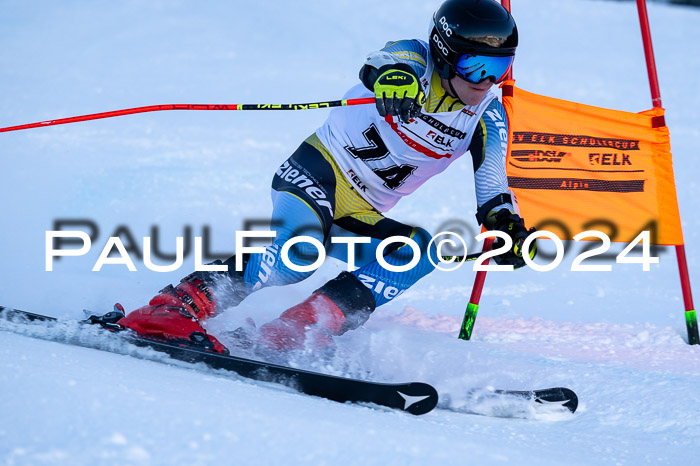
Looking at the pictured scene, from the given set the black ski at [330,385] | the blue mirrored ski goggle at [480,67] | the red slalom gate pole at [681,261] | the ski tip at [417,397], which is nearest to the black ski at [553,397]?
the black ski at [330,385]

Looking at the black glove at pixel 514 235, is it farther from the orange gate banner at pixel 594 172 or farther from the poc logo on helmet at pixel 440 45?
the orange gate banner at pixel 594 172

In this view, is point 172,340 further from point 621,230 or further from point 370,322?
point 621,230

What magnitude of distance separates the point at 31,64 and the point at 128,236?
469cm

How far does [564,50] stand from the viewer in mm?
9430

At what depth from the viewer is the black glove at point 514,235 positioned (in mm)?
2463

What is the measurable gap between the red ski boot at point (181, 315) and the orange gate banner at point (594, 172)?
1704 mm

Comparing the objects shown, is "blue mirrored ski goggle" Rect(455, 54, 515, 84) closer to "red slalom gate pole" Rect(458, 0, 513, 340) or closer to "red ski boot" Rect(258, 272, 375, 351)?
"red slalom gate pole" Rect(458, 0, 513, 340)

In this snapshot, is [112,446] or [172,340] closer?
[112,446]

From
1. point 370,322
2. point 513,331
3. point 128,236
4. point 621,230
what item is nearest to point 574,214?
point 621,230

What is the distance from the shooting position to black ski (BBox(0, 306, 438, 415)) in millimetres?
1959

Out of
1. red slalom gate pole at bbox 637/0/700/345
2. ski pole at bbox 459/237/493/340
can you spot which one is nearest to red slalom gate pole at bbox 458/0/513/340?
ski pole at bbox 459/237/493/340

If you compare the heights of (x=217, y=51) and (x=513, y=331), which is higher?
(x=217, y=51)

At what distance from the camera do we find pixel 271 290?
3480mm

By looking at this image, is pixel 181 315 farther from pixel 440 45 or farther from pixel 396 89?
pixel 440 45
